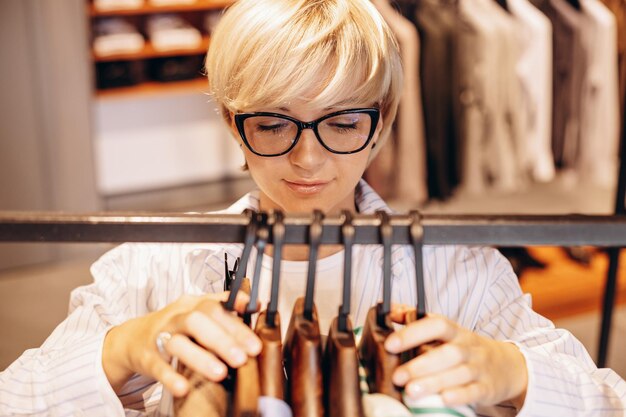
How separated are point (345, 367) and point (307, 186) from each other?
465 mm

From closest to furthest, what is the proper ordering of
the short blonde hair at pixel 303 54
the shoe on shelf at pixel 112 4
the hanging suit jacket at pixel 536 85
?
the short blonde hair at pixel 303 54 → the hanging suit jacket at pixel 536 85 → the shoe on shelf at pixel 112 4

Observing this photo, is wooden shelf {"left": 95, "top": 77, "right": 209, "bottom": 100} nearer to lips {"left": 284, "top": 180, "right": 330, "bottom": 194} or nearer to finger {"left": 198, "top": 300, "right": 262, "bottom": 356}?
lips {"left": 284, "top": 180, "right": 330, "bottom": 194}

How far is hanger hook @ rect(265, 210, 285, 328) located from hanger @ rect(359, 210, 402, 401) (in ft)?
0.35

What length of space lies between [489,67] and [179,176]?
234 cm

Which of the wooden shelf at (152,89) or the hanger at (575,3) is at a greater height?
the hanger at (575,3)

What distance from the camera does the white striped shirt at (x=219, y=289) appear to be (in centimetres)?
95

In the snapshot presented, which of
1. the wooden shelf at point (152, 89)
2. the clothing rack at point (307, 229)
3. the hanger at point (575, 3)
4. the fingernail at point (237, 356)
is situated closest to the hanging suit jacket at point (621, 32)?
the hanger at point (575, 3)

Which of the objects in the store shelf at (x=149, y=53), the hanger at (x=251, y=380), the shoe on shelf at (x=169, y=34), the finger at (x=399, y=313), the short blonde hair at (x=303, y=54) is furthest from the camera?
the shoe on shelf at (x=169, y=34)

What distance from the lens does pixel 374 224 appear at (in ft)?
2.62

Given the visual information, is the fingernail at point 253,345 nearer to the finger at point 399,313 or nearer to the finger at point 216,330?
the finger at point 216,330

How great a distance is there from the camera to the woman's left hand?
770 mm

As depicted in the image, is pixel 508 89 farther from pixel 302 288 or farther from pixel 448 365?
pixel 448 365

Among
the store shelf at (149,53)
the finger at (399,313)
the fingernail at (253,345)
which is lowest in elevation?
the finger at (399,313)

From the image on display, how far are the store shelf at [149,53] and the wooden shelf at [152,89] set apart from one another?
0.52 ft
